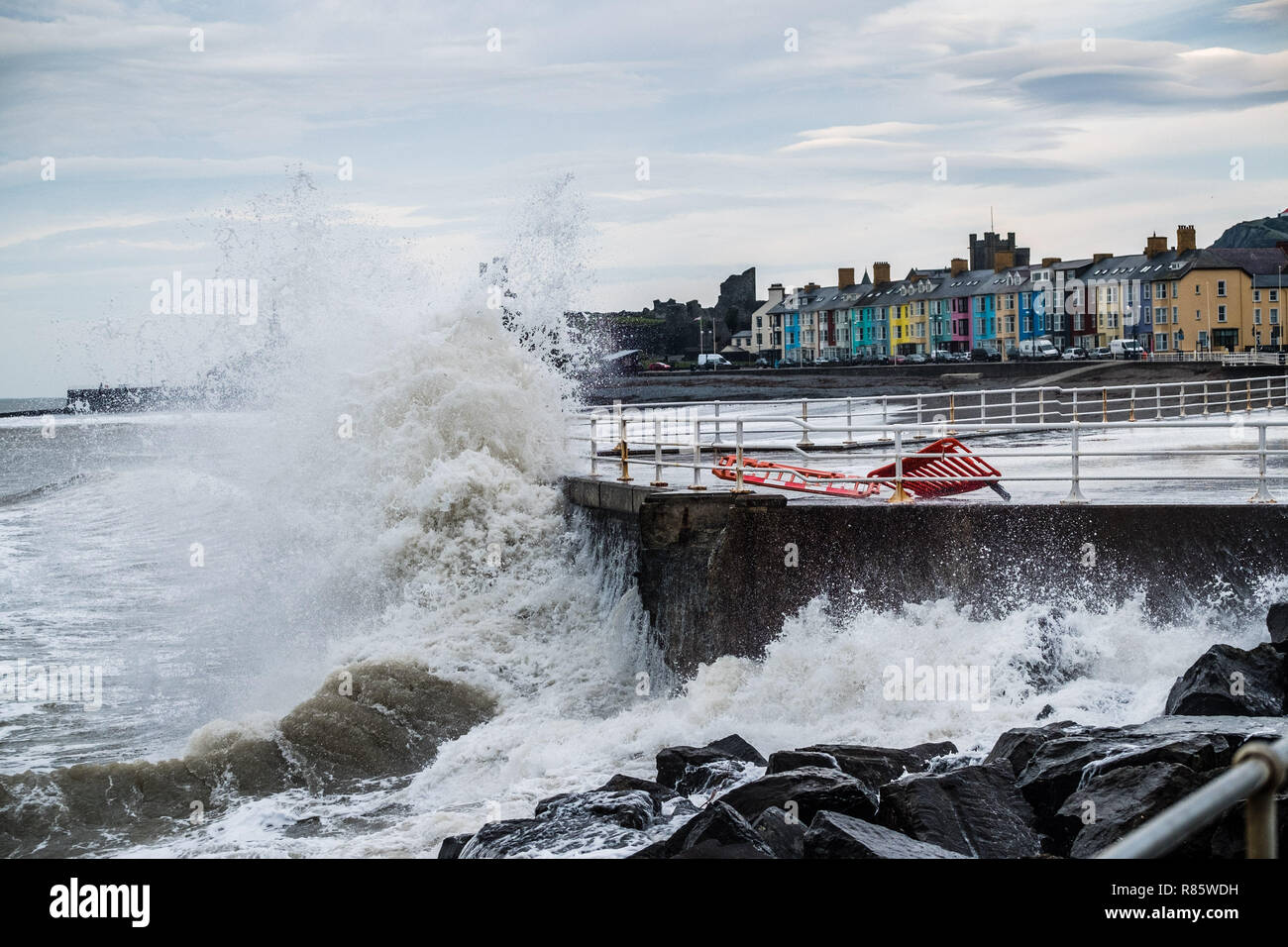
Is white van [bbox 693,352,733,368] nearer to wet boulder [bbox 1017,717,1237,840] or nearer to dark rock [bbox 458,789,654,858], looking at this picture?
dark rock [bbox 458,789,654,858]

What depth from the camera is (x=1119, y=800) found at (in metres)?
6.30

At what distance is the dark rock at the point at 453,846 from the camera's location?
24.7 ft

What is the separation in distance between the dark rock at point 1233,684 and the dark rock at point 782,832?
3155 millimetres

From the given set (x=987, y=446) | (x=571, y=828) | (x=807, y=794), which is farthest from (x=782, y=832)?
(x=987, y=446)

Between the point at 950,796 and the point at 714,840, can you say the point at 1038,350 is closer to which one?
the point at 950,796

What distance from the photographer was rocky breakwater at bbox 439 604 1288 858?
20.5 ft

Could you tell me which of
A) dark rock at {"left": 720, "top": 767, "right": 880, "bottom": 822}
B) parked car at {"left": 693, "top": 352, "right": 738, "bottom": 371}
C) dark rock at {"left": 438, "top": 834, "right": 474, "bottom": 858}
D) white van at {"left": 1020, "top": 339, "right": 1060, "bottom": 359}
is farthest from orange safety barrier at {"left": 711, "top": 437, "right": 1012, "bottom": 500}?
parked car at {"left": 693, "top": 352, "right": 738, "bottom": 371}

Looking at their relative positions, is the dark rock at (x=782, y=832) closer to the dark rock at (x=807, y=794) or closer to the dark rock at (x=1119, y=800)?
the dark rock at (x=807, y=794)

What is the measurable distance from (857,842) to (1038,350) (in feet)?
267

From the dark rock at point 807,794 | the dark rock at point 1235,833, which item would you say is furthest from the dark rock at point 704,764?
the dark rock at point 1235,833

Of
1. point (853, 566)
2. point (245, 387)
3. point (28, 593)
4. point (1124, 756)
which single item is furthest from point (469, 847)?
point (28, 593)
